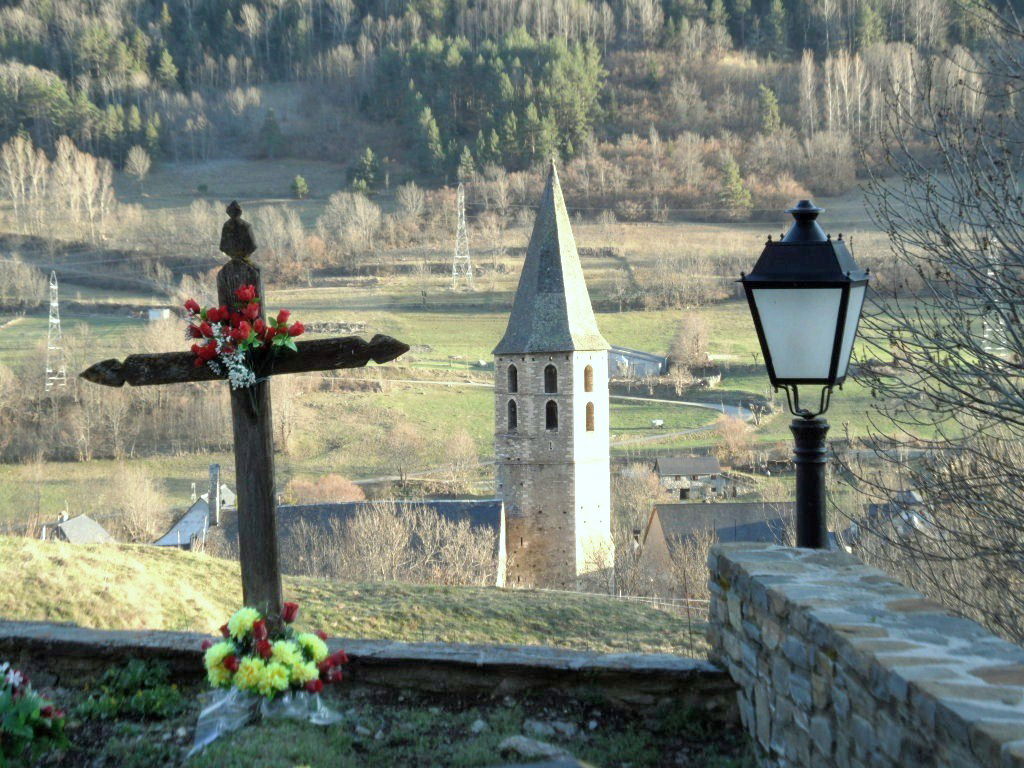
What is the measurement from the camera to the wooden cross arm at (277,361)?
5156 mm

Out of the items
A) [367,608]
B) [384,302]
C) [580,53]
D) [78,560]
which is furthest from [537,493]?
[580,53]

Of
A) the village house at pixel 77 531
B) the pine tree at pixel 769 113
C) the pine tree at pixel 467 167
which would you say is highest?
the pine tree at pixel 769 113

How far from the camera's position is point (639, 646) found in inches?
444

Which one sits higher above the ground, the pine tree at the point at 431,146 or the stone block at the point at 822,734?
the pine tree at the point at 431,146

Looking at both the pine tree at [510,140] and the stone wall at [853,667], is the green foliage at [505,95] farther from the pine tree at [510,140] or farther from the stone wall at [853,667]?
the stone wall at [853,667]

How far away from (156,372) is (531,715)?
245 cm

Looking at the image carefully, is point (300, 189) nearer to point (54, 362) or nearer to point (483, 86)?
point (483, 86)

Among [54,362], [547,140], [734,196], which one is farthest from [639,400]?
[547,140]

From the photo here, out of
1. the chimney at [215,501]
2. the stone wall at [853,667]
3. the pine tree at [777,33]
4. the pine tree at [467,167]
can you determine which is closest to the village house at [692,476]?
the chimney at [215,501]

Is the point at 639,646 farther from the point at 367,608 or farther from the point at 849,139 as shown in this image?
the point at 849,139

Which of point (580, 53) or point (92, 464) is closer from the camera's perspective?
point (92, 464)

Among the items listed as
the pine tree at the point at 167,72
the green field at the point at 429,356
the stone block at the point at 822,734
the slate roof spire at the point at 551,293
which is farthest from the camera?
the pine tree at the point at 167,72

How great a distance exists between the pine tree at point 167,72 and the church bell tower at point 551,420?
9580cm

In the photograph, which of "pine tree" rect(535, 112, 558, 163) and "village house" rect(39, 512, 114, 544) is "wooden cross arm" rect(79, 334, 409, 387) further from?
"pine tree" rect(535, 112, 558, 163)
